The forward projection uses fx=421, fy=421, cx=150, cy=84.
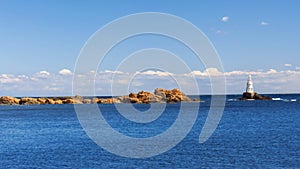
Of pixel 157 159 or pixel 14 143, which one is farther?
pixel 14 143

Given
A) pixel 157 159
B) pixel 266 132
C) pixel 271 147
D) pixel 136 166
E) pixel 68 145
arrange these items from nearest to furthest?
pixel 136 166 → pixel 157 159 → pixel 271 147 → pixel 68 145 → pixel 266 132

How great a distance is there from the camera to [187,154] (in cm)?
5475

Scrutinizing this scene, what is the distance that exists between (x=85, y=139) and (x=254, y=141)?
28.6m

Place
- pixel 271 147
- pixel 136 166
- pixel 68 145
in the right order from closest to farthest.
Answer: pixel 136 166, pixel 271 147, pixel 68 145

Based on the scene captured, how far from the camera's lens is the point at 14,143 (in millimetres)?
70062

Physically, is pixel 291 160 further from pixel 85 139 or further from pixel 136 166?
pixel 85 139

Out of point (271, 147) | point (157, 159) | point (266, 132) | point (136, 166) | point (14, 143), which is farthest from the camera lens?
point (266, 132)

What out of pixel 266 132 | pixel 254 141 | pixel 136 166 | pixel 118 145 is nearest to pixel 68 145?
pixel 118 145

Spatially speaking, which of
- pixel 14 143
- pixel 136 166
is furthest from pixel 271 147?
pixel 14 143

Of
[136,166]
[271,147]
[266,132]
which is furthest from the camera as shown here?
[266,132]

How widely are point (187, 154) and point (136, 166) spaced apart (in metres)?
9.86

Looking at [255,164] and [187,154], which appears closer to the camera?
[255,164]

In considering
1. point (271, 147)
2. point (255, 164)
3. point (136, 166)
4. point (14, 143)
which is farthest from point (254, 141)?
point (14, 143)

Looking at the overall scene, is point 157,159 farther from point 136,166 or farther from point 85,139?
point 85,139
